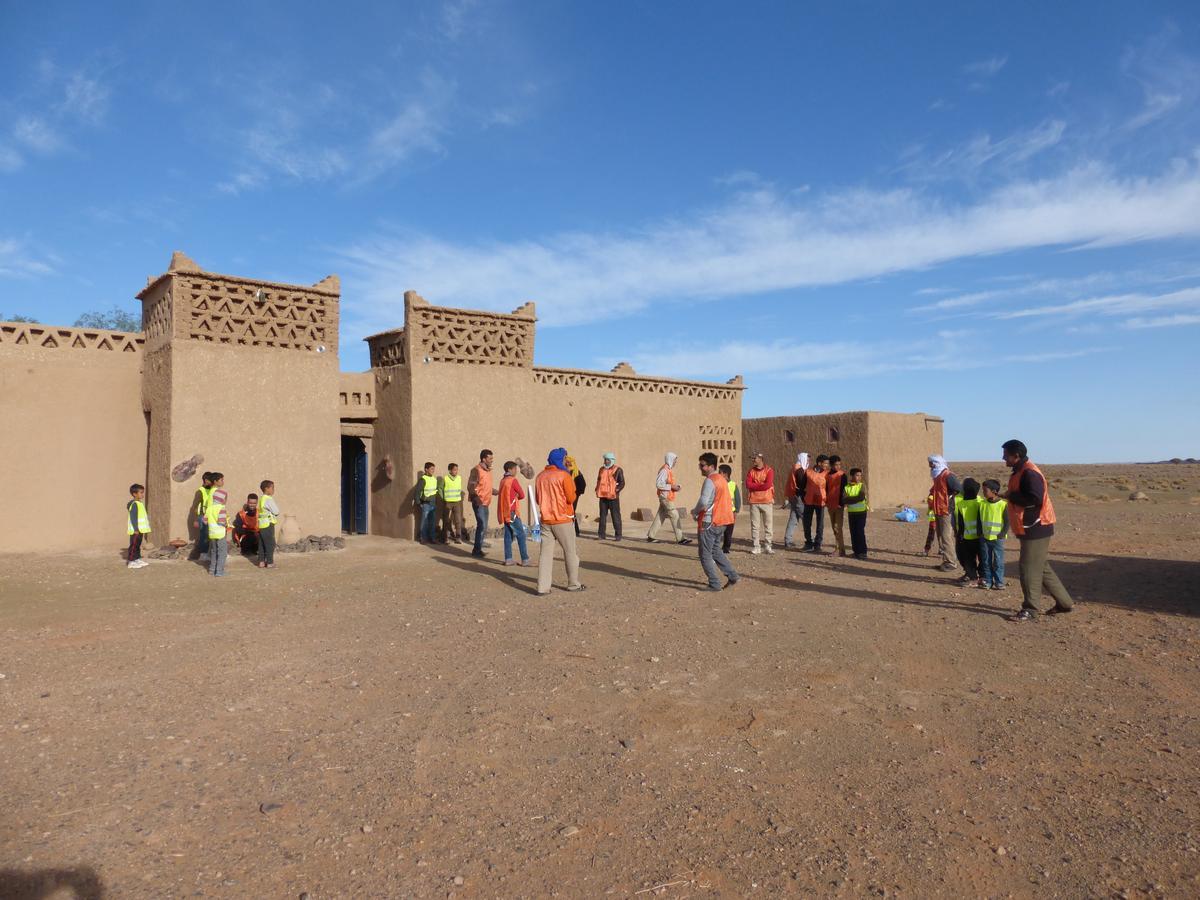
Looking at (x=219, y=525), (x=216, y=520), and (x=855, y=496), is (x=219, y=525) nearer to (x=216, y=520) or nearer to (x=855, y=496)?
(x=216, y=520)

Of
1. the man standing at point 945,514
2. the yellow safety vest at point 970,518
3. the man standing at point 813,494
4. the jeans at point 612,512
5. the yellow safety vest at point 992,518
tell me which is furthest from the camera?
the jeans at point 612,512

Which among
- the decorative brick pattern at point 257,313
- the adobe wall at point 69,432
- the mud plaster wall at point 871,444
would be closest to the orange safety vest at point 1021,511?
the decorative brick pattern at point 257,313

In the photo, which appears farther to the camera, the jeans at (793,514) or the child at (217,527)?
the jeans at (793,514)

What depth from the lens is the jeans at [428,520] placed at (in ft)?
44.9

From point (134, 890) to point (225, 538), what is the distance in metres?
7.75

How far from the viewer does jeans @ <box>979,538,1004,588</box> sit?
→ 904 cm

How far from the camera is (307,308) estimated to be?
43.5 feet

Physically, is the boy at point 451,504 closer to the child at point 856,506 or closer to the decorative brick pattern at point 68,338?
the decorative brick pattern at point 68,338

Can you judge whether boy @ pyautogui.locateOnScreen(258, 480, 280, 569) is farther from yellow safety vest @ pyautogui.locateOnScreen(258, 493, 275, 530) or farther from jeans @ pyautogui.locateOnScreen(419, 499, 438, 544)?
jeans @ pyautogui.locateOnScreen(419, 499, 438, 544)

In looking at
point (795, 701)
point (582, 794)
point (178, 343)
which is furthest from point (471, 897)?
point (178, 343)

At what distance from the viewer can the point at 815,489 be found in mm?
12367

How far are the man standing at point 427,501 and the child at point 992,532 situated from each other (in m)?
8.42

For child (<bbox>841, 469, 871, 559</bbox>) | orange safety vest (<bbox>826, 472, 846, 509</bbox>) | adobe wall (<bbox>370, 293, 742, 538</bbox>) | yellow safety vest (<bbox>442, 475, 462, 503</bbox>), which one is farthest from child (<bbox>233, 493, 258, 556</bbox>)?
child (<bbox>841, 469, 871, 559</bbox>)

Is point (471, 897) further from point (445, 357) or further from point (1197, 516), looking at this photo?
point (1197, 516)
